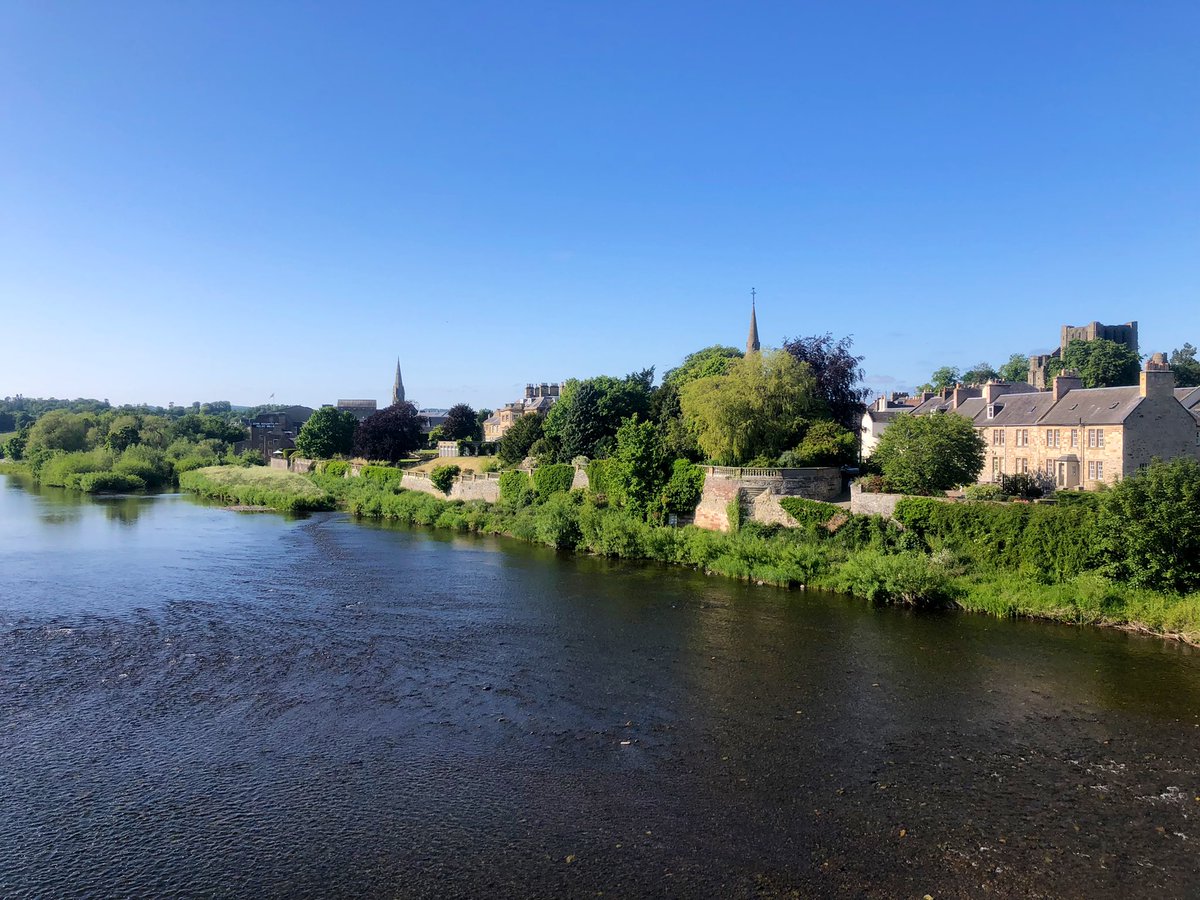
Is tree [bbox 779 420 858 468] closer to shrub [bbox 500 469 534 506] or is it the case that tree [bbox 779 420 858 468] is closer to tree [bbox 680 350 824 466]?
tree [bbox 680 350 824 466]

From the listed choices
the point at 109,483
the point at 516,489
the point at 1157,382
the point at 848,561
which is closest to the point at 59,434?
the point at 109,483

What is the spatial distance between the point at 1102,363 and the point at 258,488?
2625 inches

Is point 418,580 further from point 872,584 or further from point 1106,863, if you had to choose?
point 1106,863

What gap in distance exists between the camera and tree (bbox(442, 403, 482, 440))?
79875 mm

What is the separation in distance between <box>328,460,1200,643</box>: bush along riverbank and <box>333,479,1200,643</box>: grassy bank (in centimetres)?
4

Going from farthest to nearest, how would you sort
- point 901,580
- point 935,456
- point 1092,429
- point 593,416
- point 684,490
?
point 593,416 → point 684,490 → point 1092,429 → point 935,456 → point 901,580

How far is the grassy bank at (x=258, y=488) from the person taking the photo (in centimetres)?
5397

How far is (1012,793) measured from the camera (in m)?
12.9

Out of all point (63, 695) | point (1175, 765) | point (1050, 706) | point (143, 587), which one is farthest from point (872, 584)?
point (143, 587)

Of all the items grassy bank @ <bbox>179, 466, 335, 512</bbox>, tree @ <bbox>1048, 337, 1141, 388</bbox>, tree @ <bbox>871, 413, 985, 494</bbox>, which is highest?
tree @ <bbox>1048, 337, 1141, 388</bbox>

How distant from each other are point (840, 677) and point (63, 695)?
55.6 ft

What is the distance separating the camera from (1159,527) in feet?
70.4

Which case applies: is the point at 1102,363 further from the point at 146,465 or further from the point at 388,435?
the point at 146,465

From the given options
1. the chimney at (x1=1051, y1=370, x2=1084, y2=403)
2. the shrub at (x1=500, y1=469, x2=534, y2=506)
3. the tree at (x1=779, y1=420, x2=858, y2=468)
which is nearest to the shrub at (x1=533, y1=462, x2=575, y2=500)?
the shrub at (x1=500, y1=469, x2=534, y2=506)
